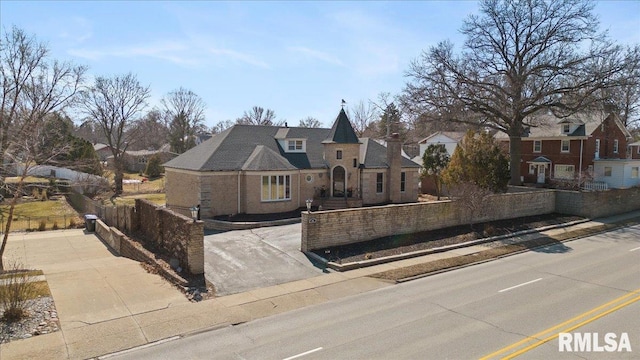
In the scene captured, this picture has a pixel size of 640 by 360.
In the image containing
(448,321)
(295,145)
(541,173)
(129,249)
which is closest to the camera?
(448,321)

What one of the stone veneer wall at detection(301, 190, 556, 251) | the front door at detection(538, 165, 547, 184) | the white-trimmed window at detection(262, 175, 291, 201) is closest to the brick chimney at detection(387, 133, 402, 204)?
the stone veneer wall at detection(301, 190, 556, 251)

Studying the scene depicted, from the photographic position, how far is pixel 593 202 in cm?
2992

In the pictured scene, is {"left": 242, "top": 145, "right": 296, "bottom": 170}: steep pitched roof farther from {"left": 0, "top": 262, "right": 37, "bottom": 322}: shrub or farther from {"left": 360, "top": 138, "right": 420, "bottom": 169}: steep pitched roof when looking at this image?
{"left": 0, "top": 262, "right": 37, "bottom": 322}: shrub

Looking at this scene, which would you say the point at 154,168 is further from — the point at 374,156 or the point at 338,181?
the point at 374,156

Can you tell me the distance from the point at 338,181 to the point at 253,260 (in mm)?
14505

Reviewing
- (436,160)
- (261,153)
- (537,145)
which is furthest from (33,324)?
(537,145)

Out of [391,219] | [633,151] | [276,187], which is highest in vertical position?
[633,151]

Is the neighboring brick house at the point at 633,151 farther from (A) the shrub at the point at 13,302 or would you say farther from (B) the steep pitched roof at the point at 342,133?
(A) the shrub at the point at 13,302

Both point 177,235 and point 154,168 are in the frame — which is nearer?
point 177,235

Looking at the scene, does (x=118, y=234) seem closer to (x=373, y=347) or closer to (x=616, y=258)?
(x=373, y=347)

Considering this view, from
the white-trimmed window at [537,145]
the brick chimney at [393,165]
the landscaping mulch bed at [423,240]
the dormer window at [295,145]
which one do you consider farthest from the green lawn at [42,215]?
the white-trimmed window at [537,145]

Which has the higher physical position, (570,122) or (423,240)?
(570,122)

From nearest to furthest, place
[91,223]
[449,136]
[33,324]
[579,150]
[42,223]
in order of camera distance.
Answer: [33,324]
[91,223]
[42,223]
[579,150]
[449,136]

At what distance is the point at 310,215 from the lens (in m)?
18.7
